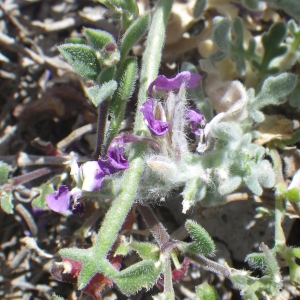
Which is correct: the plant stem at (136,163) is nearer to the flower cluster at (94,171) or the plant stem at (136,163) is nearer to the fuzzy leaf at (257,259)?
the flower cluster at (94,171)

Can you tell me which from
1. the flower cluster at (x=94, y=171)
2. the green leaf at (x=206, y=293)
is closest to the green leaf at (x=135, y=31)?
the flower cluster at (x=94, y=171)

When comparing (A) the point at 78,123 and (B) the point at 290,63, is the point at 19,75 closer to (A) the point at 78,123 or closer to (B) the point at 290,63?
(A) the point at 78,123

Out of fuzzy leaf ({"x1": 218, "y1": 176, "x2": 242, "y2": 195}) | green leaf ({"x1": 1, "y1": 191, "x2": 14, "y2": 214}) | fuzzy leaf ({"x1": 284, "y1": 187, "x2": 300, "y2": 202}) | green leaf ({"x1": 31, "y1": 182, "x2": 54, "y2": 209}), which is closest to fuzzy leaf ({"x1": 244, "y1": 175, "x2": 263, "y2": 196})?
fuzzy leaf ({"x1": 218, "y1": 176, "x2": 242, "y2": 195})

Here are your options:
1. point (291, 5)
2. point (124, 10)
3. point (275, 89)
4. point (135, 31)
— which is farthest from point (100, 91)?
point (291, 5)

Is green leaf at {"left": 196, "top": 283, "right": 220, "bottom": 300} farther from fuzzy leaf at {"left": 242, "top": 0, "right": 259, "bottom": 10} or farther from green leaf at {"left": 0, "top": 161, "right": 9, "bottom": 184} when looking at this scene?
fuzzy leaf at {"left": 242, "top": 0, "right": 259, "bottom": 10}

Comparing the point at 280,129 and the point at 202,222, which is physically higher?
the point at 280,129

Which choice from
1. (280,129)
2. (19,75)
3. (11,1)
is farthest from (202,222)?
(11,1)
